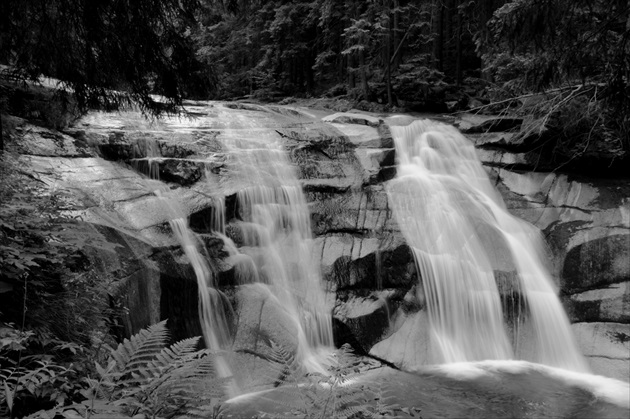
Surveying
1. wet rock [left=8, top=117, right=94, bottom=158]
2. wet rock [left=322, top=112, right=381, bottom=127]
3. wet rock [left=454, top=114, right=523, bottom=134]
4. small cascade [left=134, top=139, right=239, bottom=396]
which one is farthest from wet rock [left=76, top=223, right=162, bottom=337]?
wet rock [left=454, top=114, right=523, bottom=134]

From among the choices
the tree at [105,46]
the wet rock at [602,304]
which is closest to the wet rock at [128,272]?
the tree at [105,46]

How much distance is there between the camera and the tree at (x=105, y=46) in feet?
14.8

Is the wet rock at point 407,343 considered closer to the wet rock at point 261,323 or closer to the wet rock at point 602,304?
the wet rock at point 261,323

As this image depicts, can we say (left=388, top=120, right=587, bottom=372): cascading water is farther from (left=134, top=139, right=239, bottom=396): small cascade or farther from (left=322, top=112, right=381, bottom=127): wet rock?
(left=134, top=139, right=239, bottom=396): small cascade

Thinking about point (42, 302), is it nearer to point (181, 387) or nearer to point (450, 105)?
point (181, 387)

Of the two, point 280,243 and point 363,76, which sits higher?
point 363,76

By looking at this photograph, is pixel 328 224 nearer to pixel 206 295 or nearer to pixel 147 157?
pixel 206 295

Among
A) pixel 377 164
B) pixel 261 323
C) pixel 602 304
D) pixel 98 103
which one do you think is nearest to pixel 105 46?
pixel 98 103

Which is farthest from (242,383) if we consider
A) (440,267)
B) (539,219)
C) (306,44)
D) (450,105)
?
(306,44)

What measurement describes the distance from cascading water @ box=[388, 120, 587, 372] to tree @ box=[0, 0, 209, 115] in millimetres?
5587

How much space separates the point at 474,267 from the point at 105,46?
746 centimetres

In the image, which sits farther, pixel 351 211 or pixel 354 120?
pixel 354 120

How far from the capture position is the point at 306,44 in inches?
1023

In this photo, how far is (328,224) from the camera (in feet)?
30.1
